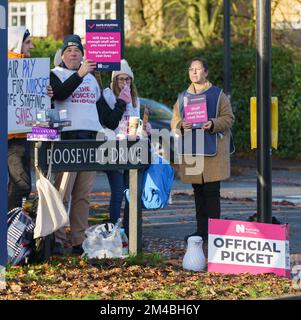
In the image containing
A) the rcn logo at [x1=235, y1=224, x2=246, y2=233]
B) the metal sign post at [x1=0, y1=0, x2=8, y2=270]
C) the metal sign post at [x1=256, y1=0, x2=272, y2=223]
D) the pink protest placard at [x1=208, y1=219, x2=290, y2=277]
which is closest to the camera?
the metal sign post at [x1=0, y1=0, x2=8, y2=270]

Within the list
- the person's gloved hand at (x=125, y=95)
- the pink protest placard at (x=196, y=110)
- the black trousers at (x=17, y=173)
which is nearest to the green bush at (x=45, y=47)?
the person's gloved hand at (x=125, y=95)

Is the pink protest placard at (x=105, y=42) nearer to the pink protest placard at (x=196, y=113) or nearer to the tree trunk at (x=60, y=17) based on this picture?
the pink protest placard at (x=196, y=113)

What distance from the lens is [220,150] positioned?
38.0 feet

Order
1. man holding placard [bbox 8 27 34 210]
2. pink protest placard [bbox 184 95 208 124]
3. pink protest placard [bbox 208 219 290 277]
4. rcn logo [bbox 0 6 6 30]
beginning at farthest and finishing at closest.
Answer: pink protest placard [bbox 184 95 208 124] < man holding placard [bbox 8 27 34 210] < pink protest placard [bbox 208 219 290 277] < rcn logo [bbox 0 6 6 30]

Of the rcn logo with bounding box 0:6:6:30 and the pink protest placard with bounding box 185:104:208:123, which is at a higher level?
the rcn logo with bounding box 0:6:6:30

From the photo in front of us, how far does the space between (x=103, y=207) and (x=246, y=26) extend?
1544 centimetres

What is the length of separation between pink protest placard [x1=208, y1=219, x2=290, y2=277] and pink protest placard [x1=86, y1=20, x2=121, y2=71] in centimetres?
215

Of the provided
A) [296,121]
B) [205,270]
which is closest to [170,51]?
[296,121]

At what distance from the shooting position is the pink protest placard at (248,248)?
9594 millimetres

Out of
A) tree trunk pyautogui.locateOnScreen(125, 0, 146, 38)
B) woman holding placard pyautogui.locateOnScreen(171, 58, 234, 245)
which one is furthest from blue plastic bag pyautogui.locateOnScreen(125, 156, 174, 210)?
tree trunk pyautogui.locateOnScreen(125, 0, 146, 38)

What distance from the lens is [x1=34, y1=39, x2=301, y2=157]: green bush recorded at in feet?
89.6

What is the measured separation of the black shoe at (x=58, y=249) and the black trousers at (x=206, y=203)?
5.27 ft

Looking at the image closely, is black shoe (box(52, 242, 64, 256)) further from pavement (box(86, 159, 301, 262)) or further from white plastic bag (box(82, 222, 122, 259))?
pavement (box(86, 159, 301, 262))
